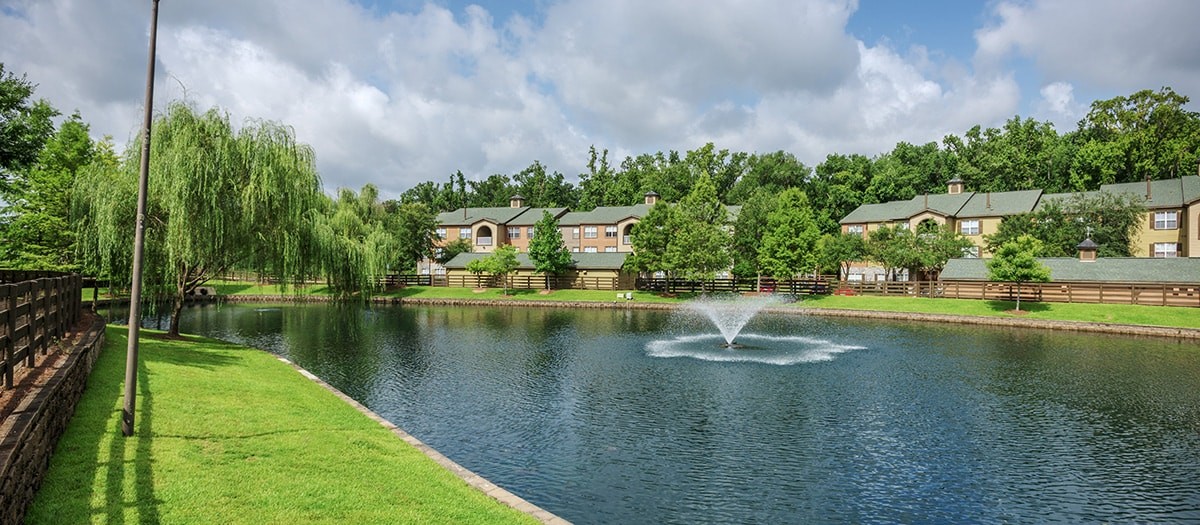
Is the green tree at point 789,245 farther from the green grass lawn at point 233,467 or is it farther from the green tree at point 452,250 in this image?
the green grass lawn at point 233,467

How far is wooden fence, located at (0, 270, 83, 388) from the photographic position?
1038 cm

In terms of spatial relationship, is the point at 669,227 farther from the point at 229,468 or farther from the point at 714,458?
the point at 229,468

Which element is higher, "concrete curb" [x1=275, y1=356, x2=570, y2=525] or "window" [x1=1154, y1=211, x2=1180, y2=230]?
"window" [x1=1154, y1=211, x2=1180, y2=230]

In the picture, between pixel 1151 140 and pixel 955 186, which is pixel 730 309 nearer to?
pixel 955 186

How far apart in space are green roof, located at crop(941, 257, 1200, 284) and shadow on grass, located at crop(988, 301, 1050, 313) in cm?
404

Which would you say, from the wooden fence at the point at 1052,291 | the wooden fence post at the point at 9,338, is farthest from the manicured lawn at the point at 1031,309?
the wooden fence post at the point at 9,338

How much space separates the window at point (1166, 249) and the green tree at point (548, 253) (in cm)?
6005

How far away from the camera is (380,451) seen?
13344 mm

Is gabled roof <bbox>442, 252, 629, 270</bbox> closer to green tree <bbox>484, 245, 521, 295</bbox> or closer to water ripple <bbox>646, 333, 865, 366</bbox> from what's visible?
green tree <bbox>484, 245, 521, 295</bbox>

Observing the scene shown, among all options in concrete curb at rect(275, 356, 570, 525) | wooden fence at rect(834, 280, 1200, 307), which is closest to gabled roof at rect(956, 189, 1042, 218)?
wooden fence at rect(834, 280, 1200, 307)

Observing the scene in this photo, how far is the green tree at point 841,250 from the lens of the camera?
2763 inches

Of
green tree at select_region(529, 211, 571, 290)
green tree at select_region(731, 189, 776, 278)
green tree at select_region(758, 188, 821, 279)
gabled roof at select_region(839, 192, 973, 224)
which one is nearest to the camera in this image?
green tree at select_region(758, 188, 821, 279)

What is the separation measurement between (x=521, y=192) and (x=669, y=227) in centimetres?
7028

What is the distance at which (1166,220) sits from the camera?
206ft
